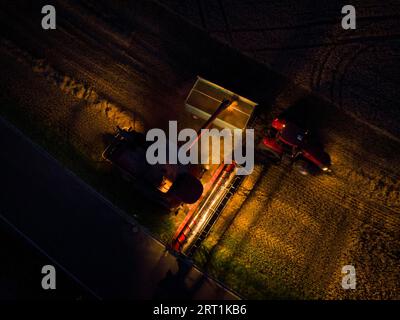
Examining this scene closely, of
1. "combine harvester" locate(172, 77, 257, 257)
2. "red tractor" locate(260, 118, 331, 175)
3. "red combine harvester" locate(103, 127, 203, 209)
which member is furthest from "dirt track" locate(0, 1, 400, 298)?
"red combine harvester" locate(103, 127, 203, 209)

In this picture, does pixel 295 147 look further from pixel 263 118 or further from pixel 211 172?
pixel 211 172

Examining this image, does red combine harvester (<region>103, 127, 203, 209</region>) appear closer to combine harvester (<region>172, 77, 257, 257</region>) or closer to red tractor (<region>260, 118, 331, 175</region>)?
combine harvester (<region>172, 77, 257, 257</region>)

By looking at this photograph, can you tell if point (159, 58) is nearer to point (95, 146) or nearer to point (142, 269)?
point (95, 146)

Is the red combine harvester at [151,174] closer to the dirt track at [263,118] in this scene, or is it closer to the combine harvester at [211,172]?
the combine harvester at [211,172]

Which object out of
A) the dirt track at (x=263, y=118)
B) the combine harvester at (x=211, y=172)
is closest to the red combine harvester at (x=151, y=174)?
the combine harvester at (x=211, y=172)

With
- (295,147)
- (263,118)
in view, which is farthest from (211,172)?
(295,147)
